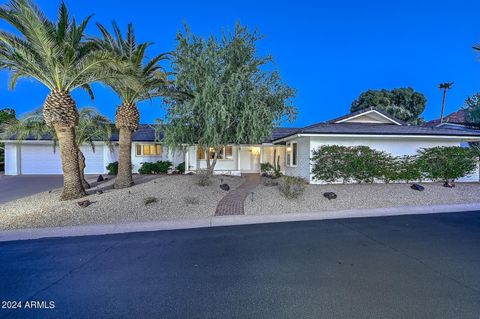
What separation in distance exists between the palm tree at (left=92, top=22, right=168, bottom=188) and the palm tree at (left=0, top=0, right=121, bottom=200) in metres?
1.02

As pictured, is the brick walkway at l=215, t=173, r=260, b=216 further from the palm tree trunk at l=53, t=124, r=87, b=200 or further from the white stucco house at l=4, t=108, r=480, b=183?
the palm tree trunk at l=53, t=124, r=87, b=200

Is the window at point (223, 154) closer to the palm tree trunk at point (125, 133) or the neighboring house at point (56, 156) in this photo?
the neighboring house at point (56, 156)

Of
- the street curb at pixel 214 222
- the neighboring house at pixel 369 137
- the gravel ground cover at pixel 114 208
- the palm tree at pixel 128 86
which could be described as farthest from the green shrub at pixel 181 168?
the street curb at pixel 214 222

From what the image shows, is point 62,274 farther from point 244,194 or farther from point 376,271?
point 244,194

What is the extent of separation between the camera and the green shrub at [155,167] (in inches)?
701

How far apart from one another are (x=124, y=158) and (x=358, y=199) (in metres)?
10.3

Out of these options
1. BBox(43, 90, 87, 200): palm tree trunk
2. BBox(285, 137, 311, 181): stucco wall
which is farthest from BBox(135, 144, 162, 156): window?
BBox(285, 137, 311, 181): stucco wall

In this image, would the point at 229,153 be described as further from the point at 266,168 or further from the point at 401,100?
the point at 401,100

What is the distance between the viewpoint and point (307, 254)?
4.53 m

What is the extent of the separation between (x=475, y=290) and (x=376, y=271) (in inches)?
47.0

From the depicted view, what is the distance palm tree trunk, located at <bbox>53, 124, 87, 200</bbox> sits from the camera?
8469 mm

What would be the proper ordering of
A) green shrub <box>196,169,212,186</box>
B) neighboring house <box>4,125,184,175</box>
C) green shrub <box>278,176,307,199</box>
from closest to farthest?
green shrub <box>278,176,307,199</box>
green shrub <box>196,169,212,186</box>
neighboring house <box>4,125,184,175</box>

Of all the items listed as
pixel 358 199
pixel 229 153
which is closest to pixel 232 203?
pixel 358 199

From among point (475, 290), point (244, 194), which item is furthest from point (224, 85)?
point (475, 290)
